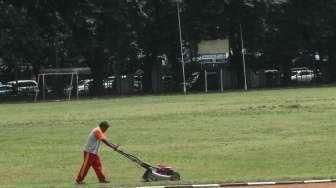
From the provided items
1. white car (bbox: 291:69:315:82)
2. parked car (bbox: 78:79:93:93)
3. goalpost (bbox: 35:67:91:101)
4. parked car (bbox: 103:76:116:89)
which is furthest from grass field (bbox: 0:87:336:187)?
white car (bbox: 291:69:315:82)

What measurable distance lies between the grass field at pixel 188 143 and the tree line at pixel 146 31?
82.9 feet

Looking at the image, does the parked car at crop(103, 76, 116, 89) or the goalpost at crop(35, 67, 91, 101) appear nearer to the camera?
the goalpost at crop(35, 67, 91, 101)

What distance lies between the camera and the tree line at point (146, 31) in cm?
6706

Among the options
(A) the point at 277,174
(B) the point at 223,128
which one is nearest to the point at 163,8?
(B) the point at 223,128

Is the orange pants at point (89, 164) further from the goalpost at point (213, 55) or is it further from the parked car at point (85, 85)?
the parked car at point (85, 85)

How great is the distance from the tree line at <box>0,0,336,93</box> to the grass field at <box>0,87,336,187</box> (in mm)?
25264

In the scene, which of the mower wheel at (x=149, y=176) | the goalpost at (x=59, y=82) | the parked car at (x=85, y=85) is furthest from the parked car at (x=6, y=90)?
the mower wheel at (x=149, y=176)

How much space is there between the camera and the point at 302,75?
79.7m

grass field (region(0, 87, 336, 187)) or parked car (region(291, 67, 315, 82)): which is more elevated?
parked car (region(291, 67, 315, 82))

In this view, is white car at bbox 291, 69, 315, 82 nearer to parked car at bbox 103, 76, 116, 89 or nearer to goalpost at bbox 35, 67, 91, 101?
parked car at bbox 103, 76, 116, 89

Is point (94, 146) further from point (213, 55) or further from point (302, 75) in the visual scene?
point (302, 75)

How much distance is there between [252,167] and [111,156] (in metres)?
5.43

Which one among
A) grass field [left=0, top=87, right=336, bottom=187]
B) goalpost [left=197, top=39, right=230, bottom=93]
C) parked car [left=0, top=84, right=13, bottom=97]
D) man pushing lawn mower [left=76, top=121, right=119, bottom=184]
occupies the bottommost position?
grass field [left=0, top=87, right=336, bottom=187]

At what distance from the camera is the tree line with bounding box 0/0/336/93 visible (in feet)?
220
